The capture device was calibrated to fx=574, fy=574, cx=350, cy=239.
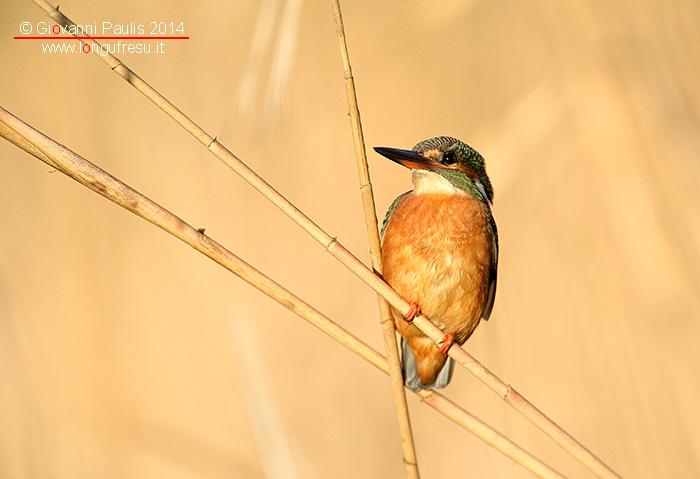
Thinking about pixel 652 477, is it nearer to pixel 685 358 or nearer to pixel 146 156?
pixel 685 358

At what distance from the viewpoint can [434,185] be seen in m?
1.94

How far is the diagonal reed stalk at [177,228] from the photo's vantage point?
99 cm

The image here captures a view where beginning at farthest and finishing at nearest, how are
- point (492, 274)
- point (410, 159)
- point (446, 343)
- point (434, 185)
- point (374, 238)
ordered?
point (492, 274), point (434, 185), point (410, 159), point (446, 343), point (374, 238)

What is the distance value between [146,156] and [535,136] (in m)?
1.77

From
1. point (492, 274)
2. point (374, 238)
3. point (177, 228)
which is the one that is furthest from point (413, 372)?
point (177, 228)

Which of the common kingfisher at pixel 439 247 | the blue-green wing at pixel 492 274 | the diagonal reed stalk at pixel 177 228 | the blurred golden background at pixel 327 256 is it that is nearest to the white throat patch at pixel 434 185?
the common kingfisher at pixel 439 247

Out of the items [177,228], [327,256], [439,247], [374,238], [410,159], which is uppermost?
[327,256]

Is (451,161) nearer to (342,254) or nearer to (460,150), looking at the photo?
(460,150)

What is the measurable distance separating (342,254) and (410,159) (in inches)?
25.8

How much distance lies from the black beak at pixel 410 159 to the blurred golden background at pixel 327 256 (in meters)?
0.61

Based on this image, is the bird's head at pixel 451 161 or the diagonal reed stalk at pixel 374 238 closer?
the diagonal reed stalk at pixel 374 238

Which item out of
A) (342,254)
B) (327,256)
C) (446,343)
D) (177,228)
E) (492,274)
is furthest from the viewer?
(327,256)

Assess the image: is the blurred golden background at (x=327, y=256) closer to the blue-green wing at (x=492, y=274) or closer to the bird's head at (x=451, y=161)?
the blue-green wing at (x=492, y=274)

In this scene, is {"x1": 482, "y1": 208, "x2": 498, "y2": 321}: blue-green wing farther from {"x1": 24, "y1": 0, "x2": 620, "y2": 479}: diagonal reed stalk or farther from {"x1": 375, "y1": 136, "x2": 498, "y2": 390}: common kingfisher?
{"x1": 24, "y1": 0, "x2": 620, "y2": 479}: diagonal reed stalk
